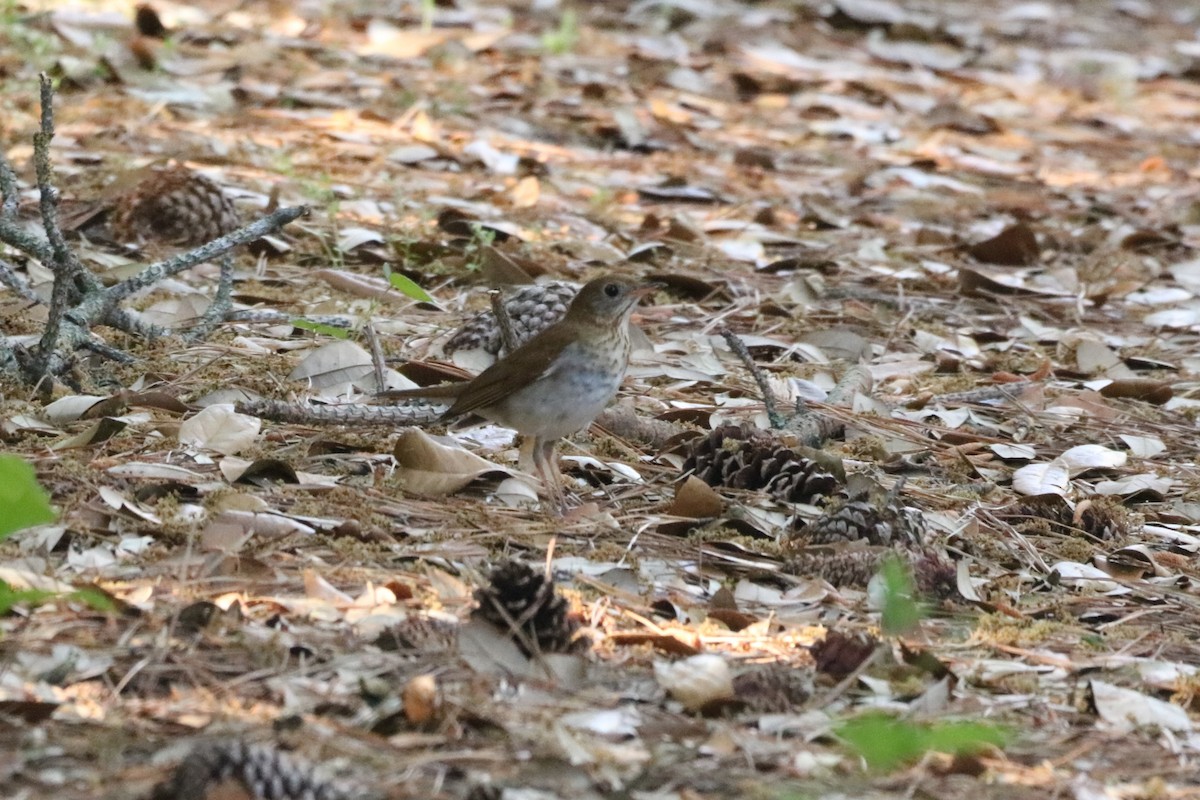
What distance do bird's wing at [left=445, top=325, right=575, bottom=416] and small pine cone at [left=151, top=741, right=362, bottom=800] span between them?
1.99 m

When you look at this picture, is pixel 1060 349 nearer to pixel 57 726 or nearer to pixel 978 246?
pixel 978 246

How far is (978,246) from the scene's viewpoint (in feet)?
24.3

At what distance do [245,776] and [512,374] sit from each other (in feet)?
6.83

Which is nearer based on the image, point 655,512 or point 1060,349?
point 655,512

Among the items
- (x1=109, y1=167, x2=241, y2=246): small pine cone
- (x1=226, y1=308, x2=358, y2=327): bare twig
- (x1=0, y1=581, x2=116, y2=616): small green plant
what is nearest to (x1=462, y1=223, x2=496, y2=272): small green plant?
(x1=109, y1=167, x2=241, y2=246): small pine cone

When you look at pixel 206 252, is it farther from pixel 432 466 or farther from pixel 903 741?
pixel 903 741

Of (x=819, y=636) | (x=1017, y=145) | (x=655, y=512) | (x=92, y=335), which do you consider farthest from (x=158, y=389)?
(x=1017, y=145)

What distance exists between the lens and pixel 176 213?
613 centimetres

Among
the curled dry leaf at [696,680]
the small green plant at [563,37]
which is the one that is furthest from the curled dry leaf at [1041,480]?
the small green plant at [563,37]

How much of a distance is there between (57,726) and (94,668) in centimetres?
21

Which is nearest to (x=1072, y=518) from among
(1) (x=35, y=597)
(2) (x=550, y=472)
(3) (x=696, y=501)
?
(3) (x=696, y=501)

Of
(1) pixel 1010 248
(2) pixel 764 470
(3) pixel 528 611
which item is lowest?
(1) pixel 1010 248

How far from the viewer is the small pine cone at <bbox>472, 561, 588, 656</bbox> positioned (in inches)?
123

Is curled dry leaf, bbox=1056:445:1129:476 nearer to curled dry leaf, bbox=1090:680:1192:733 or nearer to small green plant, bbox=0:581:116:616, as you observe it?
curled dry leaf, bbox=1090:680:1192:733
